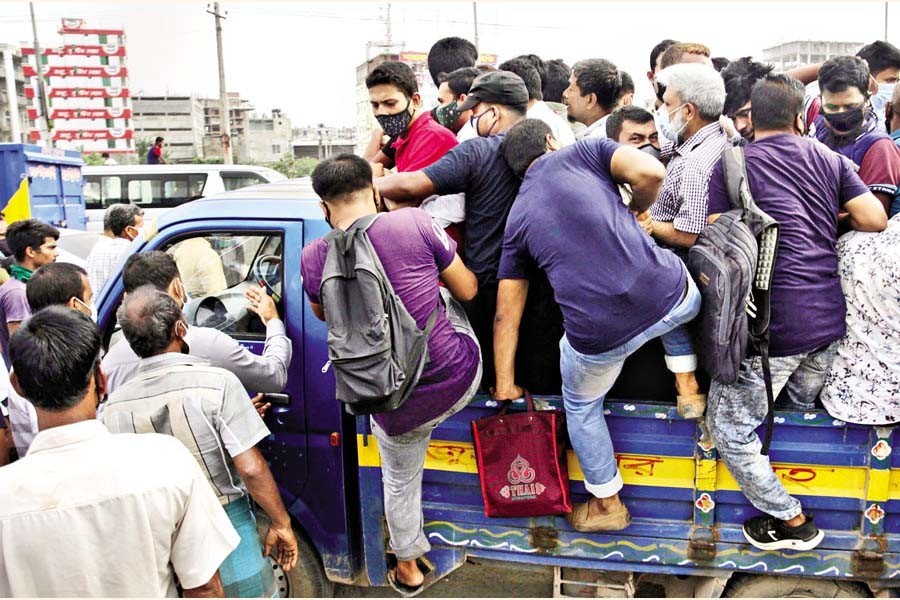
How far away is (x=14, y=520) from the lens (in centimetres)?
160

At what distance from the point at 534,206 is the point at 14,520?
5.89 feet

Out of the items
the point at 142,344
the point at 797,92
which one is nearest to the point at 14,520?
the point at 142,344

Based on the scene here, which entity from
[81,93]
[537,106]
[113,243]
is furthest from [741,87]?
[81,93]

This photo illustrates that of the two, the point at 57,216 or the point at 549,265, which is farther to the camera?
the point at 57,216

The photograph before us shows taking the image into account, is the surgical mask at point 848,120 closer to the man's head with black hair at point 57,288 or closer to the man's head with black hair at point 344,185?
the man's head with black hair at point 344,185

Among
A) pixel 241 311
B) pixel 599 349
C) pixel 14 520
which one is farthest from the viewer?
pixel 241 311

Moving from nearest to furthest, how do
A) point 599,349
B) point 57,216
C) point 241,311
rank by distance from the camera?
point 599,349, point 241,311, point 57,216

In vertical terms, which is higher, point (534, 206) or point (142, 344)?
point (534, 206)

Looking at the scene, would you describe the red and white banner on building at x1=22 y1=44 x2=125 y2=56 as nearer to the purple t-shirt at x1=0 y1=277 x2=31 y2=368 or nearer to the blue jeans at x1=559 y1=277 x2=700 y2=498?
the purple t-shirt at x1=0 y1=277 x2=31 y2=368

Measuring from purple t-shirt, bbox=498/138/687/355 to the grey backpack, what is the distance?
55cm

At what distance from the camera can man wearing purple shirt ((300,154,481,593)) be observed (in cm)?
252

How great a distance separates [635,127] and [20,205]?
456 inches

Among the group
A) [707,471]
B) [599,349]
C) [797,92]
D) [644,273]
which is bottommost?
[707,471]

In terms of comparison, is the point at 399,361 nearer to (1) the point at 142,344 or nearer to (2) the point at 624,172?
(1) the point at 142,344
